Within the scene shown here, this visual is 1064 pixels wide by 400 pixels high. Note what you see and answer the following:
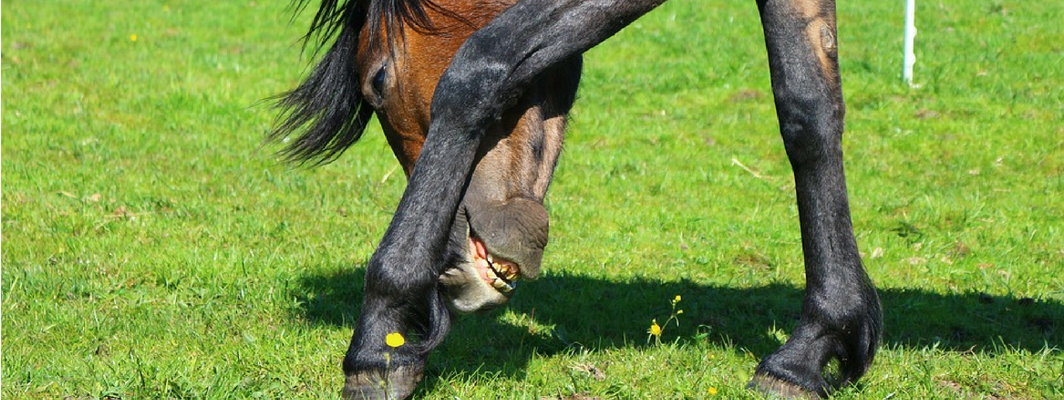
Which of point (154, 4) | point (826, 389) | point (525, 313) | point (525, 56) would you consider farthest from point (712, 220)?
point (154, 4)

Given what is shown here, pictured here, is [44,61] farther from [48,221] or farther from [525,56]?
[525,56]

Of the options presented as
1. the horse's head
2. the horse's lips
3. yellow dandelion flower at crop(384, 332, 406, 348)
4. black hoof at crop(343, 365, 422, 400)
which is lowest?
black hoof at crop(343, 365, 422, 400)

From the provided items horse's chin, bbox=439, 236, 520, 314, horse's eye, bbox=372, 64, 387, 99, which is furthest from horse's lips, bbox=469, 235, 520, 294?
horse's eye, bbox=372, 64, 387, 99

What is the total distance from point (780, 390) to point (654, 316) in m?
1.26

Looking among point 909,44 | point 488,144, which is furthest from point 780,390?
point 909,44

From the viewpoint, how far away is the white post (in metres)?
9.37

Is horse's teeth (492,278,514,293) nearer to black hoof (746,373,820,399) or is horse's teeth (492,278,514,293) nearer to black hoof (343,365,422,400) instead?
black hoof (343,365,422,400)

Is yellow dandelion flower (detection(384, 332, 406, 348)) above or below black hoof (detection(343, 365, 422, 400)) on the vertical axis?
above

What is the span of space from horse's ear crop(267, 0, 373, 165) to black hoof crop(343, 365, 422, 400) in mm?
800

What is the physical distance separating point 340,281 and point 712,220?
236 cm

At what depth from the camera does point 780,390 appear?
11.8ft

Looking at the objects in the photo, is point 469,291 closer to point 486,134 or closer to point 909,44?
point 486,134

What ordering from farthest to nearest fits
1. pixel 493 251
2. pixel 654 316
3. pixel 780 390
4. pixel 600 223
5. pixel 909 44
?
1. pixel 909 44
2. pixel 600 223
3. pixel 654 316
4. pixel 780 390
5. pixel 493 251

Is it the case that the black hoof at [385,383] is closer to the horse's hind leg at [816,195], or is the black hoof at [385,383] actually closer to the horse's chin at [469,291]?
the horse's chin at [469,291]
